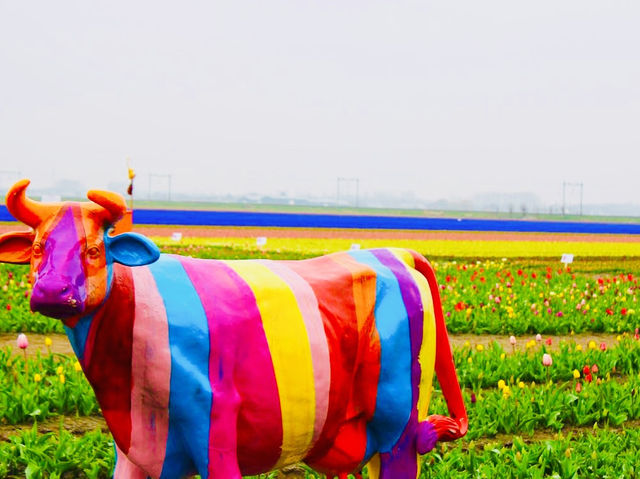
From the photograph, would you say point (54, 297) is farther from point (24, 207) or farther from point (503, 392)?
point (503, 392)

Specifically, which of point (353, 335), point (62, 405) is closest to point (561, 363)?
point (62, 405)

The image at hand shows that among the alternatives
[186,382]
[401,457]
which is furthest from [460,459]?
[186,382]

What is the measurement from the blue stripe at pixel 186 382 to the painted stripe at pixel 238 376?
0.09ft

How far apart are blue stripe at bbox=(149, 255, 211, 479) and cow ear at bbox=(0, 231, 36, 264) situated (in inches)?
17.5

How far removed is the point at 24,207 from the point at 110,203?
29cm

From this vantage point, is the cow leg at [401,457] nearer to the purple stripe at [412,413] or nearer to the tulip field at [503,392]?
the purple stripe at [412,413]

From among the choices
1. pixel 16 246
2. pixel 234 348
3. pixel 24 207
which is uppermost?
pixel 24 207

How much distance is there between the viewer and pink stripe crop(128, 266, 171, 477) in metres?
2.74

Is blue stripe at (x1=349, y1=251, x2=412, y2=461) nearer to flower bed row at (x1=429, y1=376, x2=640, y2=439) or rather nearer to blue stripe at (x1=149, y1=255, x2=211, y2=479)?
blue stripe at (x1=149, y1=255, x2=211, y2=479)

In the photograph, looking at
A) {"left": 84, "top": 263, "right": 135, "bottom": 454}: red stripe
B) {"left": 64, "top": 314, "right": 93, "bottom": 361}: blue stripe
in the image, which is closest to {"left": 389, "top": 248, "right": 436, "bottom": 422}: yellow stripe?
{"left": 84, "top": 263, "right": 135, "bottom": 454}: red stripe

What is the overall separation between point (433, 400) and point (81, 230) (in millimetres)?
4441

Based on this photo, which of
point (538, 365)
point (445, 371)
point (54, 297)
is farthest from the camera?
point (538, 365)

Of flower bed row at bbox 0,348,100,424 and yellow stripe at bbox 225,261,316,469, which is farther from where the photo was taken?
flower bed row at bbox 0,348,100,424

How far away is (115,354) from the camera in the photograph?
2.75m
